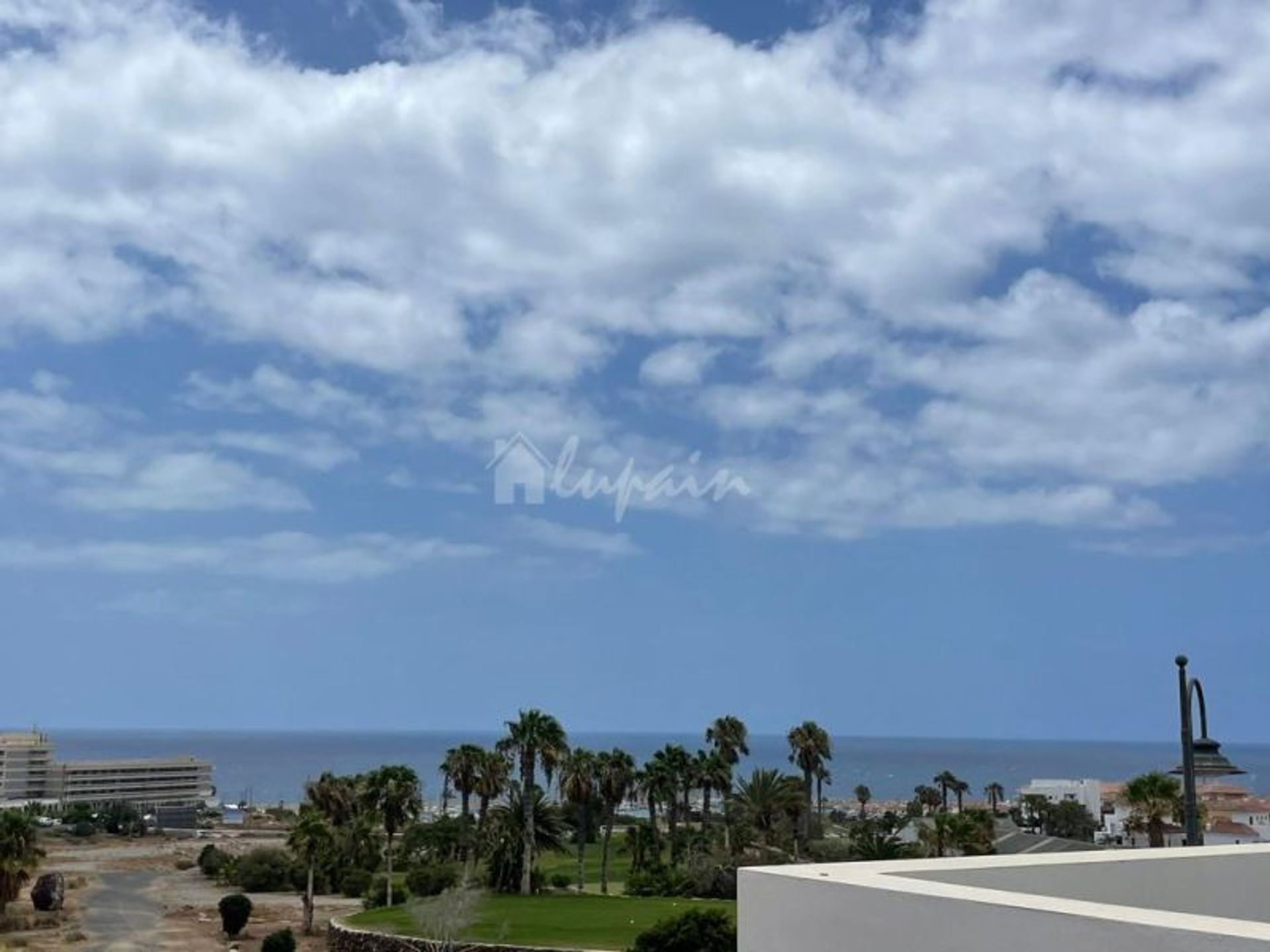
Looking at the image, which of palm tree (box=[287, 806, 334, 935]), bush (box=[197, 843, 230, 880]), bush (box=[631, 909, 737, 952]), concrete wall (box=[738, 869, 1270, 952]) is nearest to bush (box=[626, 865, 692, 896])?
palm tree (box=[287, 806, 334, 935])

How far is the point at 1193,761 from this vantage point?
10.6 m

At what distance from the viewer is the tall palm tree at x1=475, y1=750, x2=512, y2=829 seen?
179 ft

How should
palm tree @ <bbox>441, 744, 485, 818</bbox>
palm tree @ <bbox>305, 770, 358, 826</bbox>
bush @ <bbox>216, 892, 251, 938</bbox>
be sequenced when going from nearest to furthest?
bush @ <bbox>216, 892, 251, 938</bbox>, palm tree @ <bbox>305, 770, 358, 826</bbox>, palm tree @ <bbox>441, 744, 485, 818</bbox>

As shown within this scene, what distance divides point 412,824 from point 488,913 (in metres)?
20.3

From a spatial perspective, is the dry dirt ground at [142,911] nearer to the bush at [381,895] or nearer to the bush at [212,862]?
the bush at [212,862]

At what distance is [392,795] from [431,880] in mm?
3941

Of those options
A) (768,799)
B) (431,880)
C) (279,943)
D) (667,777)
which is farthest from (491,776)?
(279,943)

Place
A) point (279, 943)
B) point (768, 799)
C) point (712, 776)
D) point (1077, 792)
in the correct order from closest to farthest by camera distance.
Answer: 1. point (279, 943)
2. point (768, 799)
3. point (712, 776)
4. point (1077, 792)

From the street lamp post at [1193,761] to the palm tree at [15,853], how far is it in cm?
4505

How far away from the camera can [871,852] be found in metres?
44.6

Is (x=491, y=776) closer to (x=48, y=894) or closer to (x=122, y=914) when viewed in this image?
(x=122, y=914)

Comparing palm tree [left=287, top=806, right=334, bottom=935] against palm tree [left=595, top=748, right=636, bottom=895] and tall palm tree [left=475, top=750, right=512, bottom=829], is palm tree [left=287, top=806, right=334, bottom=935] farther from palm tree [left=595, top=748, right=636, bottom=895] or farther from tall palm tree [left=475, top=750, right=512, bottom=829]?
palm tree [left=595, top=748, right=636, bottom=895]

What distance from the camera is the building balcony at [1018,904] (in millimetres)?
3949

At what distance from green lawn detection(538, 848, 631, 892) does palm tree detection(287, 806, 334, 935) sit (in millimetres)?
9882
